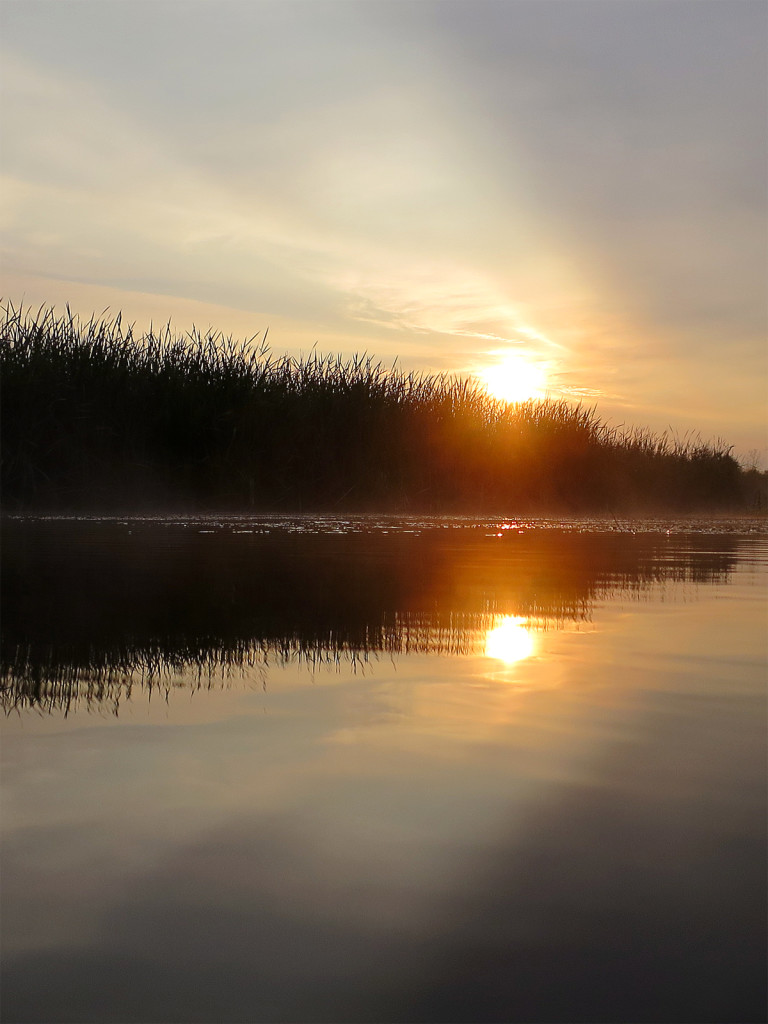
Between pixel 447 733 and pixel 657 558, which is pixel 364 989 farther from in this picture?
pixel 657 558

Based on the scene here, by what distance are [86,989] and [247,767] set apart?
68 centimetres

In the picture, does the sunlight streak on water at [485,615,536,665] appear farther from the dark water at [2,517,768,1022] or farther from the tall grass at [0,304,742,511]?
the tall grass at [0,304,742,511]

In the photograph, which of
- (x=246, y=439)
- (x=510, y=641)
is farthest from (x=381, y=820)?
(x=246, y=439)

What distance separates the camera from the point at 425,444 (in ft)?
49.6

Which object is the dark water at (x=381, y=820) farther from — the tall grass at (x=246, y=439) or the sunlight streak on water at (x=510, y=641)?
the tall grass at (x=246, y=439)

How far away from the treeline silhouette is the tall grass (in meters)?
5.08

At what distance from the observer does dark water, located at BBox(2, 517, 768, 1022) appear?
1064 mm

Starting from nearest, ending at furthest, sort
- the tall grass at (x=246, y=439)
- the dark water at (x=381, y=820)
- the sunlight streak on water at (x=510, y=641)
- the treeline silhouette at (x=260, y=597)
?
the dark water at (x=381, y=820) < the treeline silhouette at (x=260, y=597) < the sunlight streak on water at (x=510, y=641) < the tall grass at (x=246, y=439)

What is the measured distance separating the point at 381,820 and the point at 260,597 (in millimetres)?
2585

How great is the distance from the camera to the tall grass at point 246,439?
12.6 m

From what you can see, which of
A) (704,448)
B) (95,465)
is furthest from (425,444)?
(704,448)

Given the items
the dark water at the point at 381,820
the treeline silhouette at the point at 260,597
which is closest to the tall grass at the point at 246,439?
the treeline silhouette at the point at 260,597

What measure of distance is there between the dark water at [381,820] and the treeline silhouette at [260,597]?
3 centimetres

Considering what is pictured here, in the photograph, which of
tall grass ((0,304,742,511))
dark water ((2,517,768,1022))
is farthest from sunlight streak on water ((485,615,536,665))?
tall grass ((0,304,742,511))
